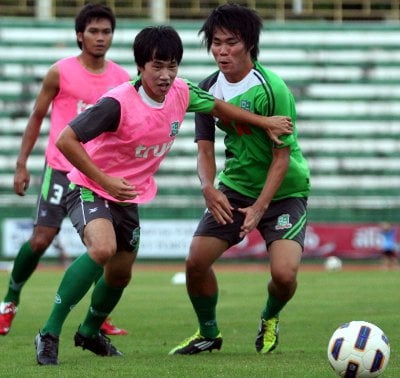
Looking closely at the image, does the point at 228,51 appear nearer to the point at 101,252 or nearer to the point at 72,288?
the point at 101,252

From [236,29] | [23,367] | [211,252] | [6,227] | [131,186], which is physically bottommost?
[6,227]

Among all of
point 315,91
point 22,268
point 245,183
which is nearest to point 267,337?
point 245,183

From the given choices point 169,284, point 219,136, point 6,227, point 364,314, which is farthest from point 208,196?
point 219,136

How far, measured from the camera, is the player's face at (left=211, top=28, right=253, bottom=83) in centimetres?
743

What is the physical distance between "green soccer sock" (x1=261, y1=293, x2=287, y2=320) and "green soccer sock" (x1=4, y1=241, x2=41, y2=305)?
248 centimetres

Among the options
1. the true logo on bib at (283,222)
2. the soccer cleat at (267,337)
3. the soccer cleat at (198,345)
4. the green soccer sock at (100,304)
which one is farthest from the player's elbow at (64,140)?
the soccer cleat at (267,337)

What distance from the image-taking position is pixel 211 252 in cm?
781

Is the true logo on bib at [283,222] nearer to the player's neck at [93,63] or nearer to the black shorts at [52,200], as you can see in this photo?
the black shorts at [52,200]

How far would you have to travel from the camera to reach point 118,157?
7285 millimetres

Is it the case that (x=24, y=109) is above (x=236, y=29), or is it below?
below

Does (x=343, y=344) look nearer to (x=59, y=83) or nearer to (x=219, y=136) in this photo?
(x=59, y=83)

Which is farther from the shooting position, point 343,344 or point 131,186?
point 131,186

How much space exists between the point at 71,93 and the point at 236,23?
2.55 metres

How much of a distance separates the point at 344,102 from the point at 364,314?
21.1 m
